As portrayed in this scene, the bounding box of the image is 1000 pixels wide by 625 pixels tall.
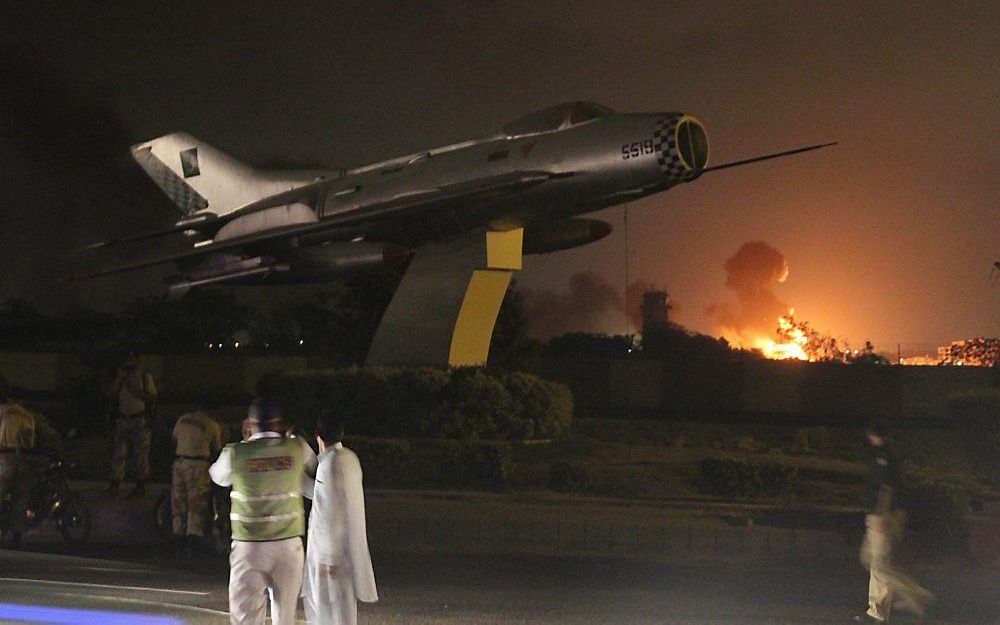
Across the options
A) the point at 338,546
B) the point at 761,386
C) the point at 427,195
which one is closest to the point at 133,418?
the point at 427,195

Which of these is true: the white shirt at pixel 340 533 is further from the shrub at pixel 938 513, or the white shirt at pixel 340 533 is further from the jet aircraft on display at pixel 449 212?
the jet aircraft on display at pixel 449 212

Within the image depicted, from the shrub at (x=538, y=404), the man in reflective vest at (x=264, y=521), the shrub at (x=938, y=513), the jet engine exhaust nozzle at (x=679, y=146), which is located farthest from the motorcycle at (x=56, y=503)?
the jet engine exhaust nozzle at (x=679, y=146)

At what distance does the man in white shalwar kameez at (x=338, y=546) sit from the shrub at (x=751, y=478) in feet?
32.3

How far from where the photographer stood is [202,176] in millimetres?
25719

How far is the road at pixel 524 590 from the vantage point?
8.75 metres

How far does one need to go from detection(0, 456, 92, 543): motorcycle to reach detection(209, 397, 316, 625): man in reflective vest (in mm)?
6731

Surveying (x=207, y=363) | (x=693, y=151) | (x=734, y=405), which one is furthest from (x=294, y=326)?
(x=693, y=151)

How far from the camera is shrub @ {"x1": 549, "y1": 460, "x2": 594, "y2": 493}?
16.4m

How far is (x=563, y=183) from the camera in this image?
61.8ft

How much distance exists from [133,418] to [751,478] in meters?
8.10

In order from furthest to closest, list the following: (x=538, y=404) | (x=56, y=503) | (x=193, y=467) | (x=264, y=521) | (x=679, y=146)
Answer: (x=538, y=404) < (x=679, y=146) < (x=56, y=503) < (x=193, y=467) < (x=264, y=521)

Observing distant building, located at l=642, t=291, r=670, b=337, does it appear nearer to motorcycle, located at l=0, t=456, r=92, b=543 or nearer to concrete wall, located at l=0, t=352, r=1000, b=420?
concrete wall, located at l=0, t=352, r=1000, b=420

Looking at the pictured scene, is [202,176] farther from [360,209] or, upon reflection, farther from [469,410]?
[469,410]

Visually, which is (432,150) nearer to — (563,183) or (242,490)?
(563,183)
